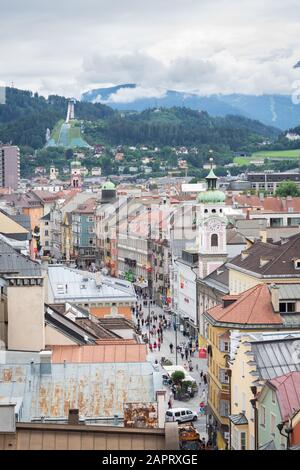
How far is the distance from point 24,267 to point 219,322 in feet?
26.0

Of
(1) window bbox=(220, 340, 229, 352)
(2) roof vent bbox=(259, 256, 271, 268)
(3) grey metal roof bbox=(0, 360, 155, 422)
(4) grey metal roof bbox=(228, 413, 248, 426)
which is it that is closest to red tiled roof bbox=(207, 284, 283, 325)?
(1) window bbox=(220, 340, 229, 352)

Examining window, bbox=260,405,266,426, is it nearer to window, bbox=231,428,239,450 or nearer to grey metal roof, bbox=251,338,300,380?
grey metal roof, bbox=251,338,300,380

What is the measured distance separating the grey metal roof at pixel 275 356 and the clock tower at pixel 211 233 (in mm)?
42792

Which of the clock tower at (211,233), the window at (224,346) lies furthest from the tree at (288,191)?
the window at (224,346)

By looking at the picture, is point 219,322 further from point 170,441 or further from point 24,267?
point 170,441

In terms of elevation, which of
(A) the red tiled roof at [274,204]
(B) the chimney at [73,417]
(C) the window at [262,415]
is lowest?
(A) the red tiled roof at [274,204]

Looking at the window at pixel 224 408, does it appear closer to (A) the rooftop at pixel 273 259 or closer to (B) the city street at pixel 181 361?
(B) the city street at pixel 181 361

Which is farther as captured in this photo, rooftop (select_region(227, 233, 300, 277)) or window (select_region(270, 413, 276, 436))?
rooftop (select_region(227, 233, 300, 277))

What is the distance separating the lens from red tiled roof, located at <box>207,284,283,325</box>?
44.8 metres

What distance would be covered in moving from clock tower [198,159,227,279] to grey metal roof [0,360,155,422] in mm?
48773

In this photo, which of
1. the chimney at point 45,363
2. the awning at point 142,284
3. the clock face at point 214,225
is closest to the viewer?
the chimney at point 45,363

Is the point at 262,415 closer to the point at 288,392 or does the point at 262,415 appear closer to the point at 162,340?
the point at 288,392

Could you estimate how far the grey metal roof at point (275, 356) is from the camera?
3356 cm

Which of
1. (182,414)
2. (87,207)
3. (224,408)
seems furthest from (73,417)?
(87,207)
